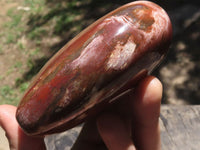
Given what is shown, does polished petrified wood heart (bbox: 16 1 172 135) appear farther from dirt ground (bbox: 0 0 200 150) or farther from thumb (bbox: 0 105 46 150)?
dirt ground (bbox: 0 0 200 150)

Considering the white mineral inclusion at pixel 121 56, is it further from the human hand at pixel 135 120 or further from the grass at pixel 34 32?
the grass at pixel 34 32

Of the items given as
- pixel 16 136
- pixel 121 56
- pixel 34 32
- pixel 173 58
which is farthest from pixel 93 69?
pixel 34 32

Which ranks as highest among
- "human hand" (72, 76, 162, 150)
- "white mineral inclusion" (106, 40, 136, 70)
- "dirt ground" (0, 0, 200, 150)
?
"white mineral inclusion" (106, 40, 136, 70)

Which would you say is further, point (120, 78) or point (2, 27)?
point (2, 27)

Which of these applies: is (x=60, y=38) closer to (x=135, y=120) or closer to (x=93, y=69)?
(x=135, y=120)

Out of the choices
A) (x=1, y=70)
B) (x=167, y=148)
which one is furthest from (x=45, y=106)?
(x=1, y=70)

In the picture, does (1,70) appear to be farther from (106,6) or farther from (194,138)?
(194,138)

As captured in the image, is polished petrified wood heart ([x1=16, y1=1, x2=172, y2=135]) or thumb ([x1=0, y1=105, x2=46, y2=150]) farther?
thumb ([x1=0, y1=105, x2=46, y2=150])

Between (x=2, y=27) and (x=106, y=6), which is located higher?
(x=2, y=27)


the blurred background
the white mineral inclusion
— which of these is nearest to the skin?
the white mineral inclusion

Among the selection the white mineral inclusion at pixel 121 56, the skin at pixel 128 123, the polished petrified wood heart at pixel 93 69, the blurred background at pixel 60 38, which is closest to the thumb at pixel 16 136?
the skin at pixel 128 123
